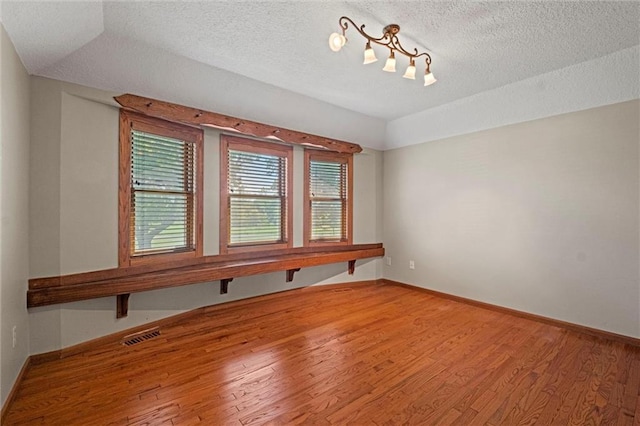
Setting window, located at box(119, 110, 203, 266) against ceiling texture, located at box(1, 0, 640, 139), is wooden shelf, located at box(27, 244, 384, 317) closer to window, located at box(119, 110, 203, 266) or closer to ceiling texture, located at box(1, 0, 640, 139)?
window, located at box(119, 110, 203, 266)

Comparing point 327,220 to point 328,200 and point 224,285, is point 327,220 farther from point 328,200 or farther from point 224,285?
point 224,285

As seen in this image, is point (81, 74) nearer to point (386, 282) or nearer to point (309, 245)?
point (309, 245)

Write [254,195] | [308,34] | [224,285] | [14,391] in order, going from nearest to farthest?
[14,391] → [308,34] → [224,285] → [254,195]

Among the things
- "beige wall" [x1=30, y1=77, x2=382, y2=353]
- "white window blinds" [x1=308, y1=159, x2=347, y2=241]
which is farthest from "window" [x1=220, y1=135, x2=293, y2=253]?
"beige wall" [x1=30, y1=77, x2=382, y2=353]

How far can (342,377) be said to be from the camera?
2.23 meters

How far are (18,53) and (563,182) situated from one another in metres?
5.12

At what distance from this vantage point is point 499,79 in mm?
3189

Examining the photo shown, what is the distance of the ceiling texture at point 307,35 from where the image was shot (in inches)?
80.3

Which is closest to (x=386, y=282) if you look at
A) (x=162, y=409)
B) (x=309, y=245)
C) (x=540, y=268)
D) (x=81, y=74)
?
(x=309, y=245)

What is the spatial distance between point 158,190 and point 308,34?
2202 millimetres

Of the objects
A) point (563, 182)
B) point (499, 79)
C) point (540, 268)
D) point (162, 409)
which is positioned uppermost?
point (499, 79)

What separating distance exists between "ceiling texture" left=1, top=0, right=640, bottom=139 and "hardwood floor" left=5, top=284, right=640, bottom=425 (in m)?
2.48

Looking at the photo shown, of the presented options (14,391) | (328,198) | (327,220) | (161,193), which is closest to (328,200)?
(328,198)

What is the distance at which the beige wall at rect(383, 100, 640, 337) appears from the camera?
290 cm
